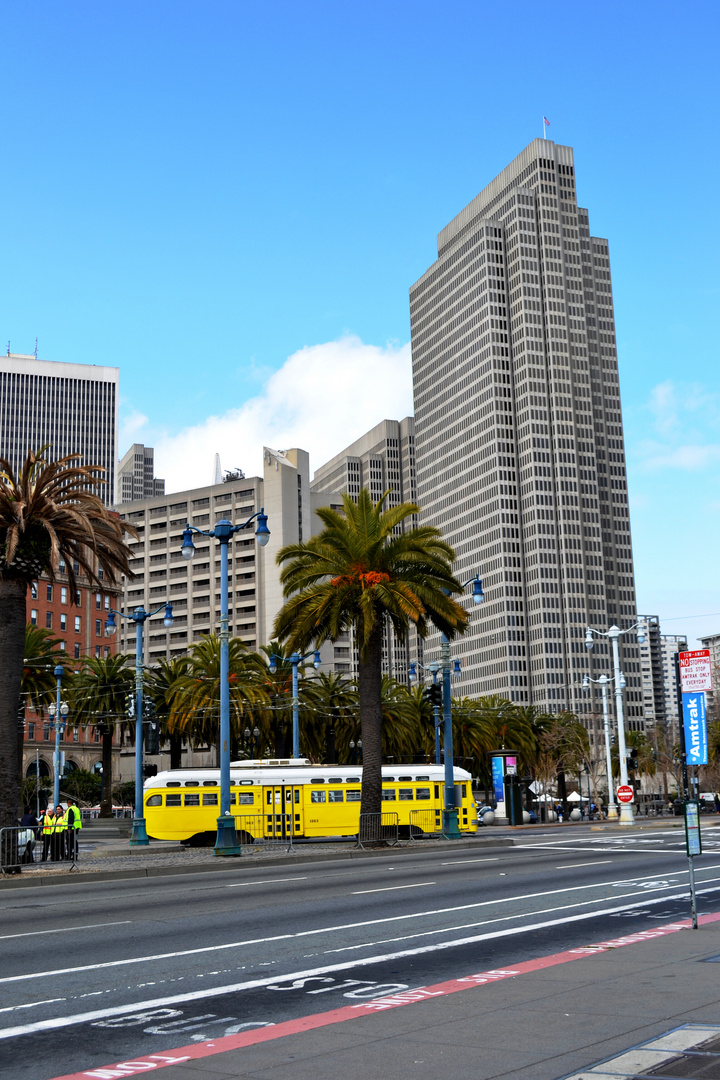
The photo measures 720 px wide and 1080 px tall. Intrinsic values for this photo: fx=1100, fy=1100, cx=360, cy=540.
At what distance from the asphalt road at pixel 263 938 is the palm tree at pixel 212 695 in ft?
123

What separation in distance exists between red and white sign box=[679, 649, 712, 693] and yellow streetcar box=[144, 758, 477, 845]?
101 feet

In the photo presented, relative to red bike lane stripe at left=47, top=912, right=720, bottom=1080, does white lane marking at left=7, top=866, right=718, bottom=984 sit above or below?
below

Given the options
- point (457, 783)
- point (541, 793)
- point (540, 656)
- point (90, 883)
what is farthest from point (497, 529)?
point (90, 883)

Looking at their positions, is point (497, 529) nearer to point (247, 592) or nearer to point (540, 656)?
point (540, 656)

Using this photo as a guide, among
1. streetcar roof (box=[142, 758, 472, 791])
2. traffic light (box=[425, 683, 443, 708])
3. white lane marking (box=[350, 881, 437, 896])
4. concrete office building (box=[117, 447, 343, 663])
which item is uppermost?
concrete office building (box=[117, 447, 343, 663])

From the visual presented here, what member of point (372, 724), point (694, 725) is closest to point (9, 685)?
point (372, 724)

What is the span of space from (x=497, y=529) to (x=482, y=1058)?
18453cm

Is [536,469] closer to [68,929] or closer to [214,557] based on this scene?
[214,557]

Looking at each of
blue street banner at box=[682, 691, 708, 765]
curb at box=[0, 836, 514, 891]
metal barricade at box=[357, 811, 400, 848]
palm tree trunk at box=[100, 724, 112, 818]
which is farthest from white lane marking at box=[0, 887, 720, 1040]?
palm tree trunk at box=[100, 724, 112, 818]

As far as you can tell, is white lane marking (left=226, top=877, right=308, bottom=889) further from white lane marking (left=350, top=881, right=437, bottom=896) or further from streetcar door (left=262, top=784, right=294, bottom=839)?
streetcar door (left=262, top=784, right=294, bottom=839)

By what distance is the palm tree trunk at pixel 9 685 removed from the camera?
28172 millimetres

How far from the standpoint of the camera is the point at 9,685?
2827cm

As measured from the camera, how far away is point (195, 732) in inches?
2628

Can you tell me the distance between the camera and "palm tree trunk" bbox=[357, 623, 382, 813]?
37.3 m
